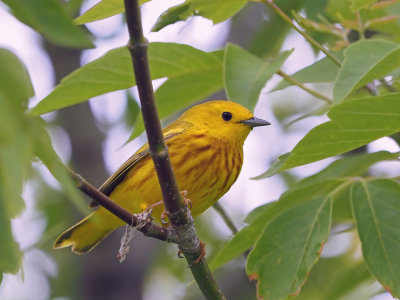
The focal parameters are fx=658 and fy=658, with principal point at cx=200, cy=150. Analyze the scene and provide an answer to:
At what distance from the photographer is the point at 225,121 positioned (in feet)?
11.7

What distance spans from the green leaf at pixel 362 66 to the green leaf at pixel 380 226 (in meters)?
0.41

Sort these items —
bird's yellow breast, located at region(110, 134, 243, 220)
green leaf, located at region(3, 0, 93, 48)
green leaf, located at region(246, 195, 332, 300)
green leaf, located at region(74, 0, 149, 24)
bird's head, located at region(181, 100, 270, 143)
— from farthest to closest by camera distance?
bird's head, located at region(181, 100, 270, 143) → bird's yellow breast, located at region(110, 134, 243, 220) → green leaf, located at region(246, 195, 332, 300) → green leaf, located at region(74, 0, 149, 24) → green leaf, located at region(3, 0, 93, 48)

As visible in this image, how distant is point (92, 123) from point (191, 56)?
2851 mm

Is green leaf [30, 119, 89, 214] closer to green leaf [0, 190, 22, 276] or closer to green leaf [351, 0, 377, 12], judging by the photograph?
green leaf [0, 190, 22, 276]

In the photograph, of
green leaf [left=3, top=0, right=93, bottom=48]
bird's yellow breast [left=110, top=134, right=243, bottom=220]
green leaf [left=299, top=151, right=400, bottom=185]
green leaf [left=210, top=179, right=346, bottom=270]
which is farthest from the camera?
bird's yellow breast [left=110, top=134, right=243, bottom=220]

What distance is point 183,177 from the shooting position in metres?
3.02

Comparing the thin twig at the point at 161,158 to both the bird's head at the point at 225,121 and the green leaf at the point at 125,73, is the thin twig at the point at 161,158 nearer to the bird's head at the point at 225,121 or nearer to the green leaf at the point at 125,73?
the green leaf at the point at 125,73

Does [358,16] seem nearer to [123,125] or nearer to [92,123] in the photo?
[123,125]

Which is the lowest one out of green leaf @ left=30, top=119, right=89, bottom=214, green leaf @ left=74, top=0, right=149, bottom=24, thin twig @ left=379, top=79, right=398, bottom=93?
thin twig @ left=379, top=79, right=398, bottom=93

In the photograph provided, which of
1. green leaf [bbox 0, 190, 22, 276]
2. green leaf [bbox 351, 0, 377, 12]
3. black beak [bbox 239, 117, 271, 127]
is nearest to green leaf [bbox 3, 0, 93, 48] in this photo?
green leaf [bbox 0, 190, 22, 276]

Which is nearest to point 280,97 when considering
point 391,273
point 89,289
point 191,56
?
point 89,289

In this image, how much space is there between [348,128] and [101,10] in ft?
2.72

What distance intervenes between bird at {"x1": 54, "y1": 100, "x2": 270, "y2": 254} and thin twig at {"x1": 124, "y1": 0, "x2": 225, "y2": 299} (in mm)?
554

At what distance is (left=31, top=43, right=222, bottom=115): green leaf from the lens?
86.1 inches
